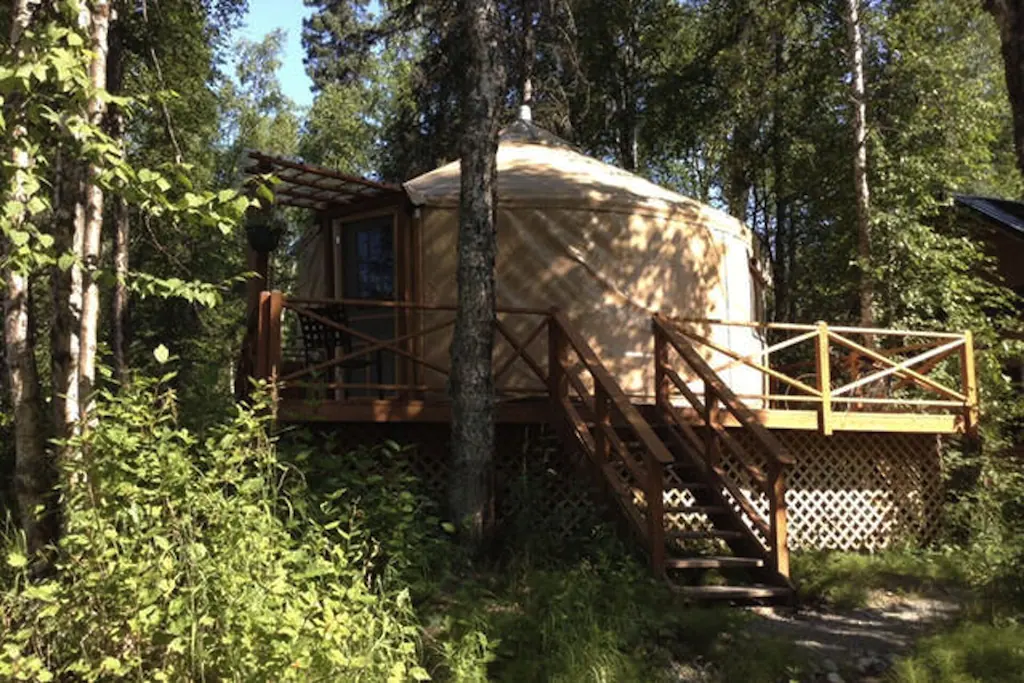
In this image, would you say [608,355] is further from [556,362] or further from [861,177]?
[861,177]

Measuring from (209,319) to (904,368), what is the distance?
714 inches

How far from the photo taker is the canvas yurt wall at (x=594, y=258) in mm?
8297

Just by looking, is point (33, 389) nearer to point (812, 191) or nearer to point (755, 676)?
point (755, 676)

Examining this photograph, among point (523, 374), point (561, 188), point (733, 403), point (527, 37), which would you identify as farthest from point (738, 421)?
point (527, 37)

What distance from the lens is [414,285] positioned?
8273mm

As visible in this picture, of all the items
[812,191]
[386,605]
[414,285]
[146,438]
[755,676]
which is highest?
[812,191]

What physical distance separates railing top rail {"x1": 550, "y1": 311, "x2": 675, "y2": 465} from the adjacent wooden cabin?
3 cm

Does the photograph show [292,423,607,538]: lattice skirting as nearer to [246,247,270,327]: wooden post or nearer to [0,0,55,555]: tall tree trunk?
[246,247,270,327]: wooden post

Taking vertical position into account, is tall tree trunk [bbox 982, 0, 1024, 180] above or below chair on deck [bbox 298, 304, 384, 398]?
above

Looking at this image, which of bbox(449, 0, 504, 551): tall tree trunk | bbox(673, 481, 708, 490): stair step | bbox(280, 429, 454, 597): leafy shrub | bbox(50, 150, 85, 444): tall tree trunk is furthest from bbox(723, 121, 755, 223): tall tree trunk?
bbox(50, 150, 85, 444): tall tree trunk

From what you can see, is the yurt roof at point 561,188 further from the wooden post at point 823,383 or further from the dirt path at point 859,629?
the dirt path at point 859,629

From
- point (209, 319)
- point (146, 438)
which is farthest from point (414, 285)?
point (209, 319)

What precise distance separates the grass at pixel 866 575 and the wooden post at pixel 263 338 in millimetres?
4134

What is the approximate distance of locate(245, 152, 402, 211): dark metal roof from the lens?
6.98 metres
